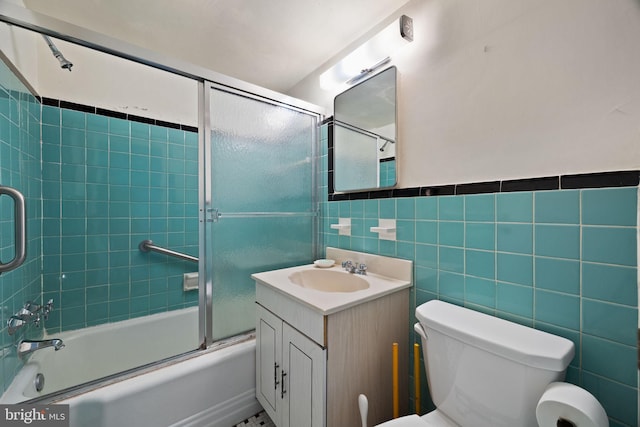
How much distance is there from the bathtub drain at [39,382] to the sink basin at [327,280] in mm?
1373

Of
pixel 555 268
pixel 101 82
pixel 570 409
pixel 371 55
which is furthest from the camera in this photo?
pixel 101 82

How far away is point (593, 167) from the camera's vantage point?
0.79 meters

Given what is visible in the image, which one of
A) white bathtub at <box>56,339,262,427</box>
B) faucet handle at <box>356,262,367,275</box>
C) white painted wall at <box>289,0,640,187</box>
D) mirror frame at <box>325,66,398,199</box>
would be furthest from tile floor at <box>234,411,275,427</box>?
white painted wall at <box>289,0,640,187</box>

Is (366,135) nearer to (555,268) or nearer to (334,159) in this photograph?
(334,159)

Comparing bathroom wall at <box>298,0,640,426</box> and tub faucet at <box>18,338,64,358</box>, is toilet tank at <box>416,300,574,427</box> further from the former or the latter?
tub faucet at <box>18,338,64,358</box>

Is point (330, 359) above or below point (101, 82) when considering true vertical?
below

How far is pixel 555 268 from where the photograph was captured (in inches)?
33.4

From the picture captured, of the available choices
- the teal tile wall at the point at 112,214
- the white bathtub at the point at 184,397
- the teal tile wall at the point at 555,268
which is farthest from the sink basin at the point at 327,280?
the teal tile wall at the point at 112,214

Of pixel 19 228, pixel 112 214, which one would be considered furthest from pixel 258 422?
pixel 112 214

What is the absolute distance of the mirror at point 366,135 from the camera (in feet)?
4.56

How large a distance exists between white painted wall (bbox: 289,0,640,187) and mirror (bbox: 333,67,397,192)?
71 millimetres

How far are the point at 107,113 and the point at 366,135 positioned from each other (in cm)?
188

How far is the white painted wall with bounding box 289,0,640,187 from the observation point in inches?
29.8

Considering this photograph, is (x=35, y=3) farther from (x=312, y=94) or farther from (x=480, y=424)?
(x=480, y=424)
